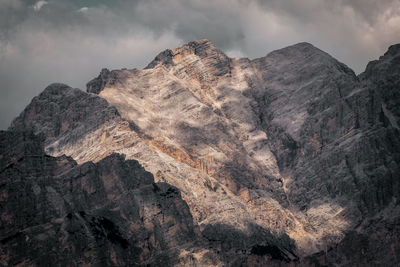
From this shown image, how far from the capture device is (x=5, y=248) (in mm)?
195250

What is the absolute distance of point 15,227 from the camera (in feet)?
655

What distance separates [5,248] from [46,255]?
366 inches

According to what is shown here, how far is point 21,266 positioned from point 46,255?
6.35 metres

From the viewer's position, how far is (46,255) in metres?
199

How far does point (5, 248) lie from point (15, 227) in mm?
6192

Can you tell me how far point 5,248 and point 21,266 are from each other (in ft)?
17.1

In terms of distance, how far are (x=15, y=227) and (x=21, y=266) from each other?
9355mm

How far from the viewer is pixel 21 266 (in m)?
195

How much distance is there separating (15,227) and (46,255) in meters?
9.27
